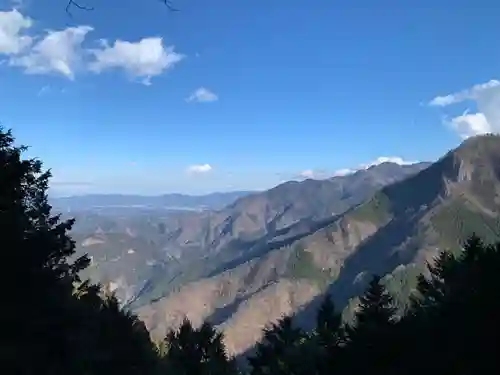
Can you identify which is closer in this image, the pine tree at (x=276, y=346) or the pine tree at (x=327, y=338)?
the pine tree at (x=327, y=338)

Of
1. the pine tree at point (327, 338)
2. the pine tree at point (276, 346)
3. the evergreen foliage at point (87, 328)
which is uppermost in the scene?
the evergreen foliage at point (87, 328)

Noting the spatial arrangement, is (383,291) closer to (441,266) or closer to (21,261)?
(441,266)

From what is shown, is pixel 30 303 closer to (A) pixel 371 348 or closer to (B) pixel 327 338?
(A) pixel 371 348

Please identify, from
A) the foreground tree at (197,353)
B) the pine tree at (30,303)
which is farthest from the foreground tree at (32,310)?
the foreground tree at (197,353)

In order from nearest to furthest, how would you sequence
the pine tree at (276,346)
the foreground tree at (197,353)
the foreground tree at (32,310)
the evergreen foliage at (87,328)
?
the evergreen foliage at (87,328)
the foreground tree at (32,310)
the foreground tree at (197,353)
the pine tree at (276,346)

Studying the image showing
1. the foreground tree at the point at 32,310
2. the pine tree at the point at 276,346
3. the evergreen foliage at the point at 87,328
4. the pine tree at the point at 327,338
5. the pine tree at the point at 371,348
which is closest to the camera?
the evergreen foliage at the point at 87,328

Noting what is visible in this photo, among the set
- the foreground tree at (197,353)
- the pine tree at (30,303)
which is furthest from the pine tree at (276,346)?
the pine tree at (30,303)

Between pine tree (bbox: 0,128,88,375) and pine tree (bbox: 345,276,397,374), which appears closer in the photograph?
pine tree (bbox: 0,128,88,375)

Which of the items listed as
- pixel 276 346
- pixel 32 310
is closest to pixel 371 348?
pixel 32 310

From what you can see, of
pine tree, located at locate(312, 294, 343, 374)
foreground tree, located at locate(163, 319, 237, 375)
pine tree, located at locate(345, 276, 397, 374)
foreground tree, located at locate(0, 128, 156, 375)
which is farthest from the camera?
foreground tree, located at locate(163, 319, 237, 375)

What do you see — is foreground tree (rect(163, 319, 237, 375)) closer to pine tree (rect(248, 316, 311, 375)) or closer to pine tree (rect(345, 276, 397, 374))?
pine tree (rect(248, 316, 311, 375))

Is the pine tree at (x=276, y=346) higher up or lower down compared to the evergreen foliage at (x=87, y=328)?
lower down

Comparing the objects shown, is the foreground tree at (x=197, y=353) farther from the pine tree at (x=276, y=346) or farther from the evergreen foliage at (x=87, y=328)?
the evergreen foliage at (x=87, y=328)

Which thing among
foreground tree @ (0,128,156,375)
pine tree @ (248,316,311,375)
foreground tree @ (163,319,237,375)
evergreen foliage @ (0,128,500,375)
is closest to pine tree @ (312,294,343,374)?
evergreen foliage @ (0,128,500,375)
